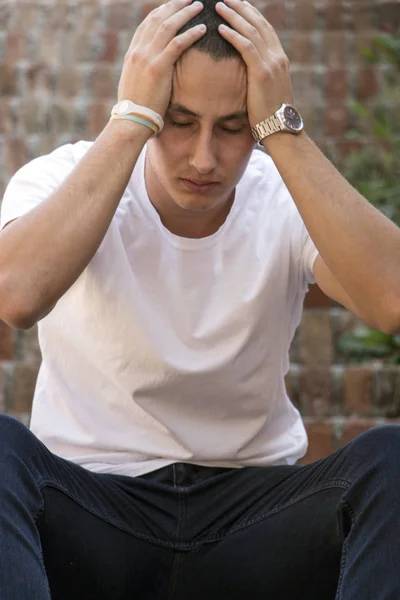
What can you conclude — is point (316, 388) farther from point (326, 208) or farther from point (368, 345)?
point (326, 208)

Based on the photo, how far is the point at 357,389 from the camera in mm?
A: 3219

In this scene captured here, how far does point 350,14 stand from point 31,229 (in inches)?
150

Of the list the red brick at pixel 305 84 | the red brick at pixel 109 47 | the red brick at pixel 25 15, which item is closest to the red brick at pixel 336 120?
the red brick at pixel 305 84

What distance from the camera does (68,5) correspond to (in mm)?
5301

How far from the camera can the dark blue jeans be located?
157 cm

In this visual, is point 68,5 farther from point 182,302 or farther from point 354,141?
point 182,302

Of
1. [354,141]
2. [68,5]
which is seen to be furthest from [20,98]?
[354,141]

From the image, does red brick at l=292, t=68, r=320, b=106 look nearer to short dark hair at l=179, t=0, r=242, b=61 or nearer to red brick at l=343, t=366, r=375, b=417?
red brick at l=343, t=366, r=375, b=417

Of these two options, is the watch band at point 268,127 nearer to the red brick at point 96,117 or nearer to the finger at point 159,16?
the finger at point 159,16

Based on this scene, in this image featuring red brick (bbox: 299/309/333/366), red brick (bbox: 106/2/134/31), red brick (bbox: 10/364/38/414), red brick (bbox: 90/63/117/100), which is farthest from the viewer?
red brick (bbox: 106/2/134/31)

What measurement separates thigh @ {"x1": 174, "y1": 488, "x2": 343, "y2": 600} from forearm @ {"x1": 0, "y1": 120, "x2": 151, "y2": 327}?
19.5 inches

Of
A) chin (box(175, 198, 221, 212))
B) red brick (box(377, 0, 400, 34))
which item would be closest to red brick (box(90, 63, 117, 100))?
red brick (box(377, 0, 400, 34))

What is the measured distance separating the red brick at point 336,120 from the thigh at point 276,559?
118 inches

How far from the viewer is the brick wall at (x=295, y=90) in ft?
10.5
